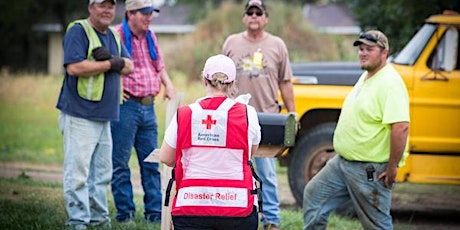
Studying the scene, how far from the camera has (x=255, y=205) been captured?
5.07 meters

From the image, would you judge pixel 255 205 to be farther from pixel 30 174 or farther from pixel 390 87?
pixel 30 174

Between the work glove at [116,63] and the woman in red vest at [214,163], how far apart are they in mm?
2383

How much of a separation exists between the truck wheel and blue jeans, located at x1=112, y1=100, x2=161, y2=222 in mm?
2177

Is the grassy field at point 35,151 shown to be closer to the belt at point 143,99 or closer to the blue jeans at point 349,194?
the belt at point 143,99

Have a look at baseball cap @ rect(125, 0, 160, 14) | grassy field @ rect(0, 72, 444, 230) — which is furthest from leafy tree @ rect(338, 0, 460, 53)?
baseball cap @ rect(125, 0, 160, 14)

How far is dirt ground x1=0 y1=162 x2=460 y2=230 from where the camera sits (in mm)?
9992

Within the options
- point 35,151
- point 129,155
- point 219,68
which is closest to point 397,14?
point 129,155

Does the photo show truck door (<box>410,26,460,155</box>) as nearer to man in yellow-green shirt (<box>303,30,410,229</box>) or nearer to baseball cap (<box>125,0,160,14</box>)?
man in yellow-green shirt (<box>303,30,410,229</box>)

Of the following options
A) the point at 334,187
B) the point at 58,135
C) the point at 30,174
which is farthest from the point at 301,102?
the point at 58,135

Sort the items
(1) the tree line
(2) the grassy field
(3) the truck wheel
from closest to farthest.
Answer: (2) the grassy field < (3) the truck wheel < (1) the tree line

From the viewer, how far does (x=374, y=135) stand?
6.70 metres

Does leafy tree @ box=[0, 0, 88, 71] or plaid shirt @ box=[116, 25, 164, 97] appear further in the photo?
leafy tree @ box=[0, 0, 88, 71]

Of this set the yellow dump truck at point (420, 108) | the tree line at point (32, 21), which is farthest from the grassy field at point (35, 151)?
the tree line at point (32, 21)

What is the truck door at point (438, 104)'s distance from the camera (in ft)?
30.5
